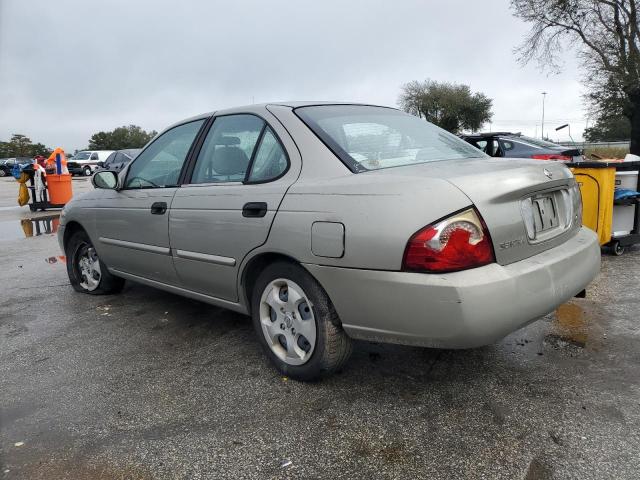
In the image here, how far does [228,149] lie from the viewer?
3457mm

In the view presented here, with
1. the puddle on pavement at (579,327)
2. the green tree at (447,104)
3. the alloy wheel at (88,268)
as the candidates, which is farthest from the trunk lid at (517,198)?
the green tree at (447,104)

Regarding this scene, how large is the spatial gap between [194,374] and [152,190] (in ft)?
4.77

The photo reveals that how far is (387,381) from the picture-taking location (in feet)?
9.69

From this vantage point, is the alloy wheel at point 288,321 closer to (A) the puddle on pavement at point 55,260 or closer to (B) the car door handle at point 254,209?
(B) the car door handle at point 254,209

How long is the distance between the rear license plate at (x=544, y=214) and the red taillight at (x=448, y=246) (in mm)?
489

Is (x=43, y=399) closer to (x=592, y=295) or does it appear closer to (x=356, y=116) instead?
(x=356, y=116)

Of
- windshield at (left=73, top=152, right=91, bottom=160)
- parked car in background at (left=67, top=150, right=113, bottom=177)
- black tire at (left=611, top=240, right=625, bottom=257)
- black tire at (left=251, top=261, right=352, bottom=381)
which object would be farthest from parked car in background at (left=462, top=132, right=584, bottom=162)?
windshield at (left=73, top=152, right=91, bottom=160)

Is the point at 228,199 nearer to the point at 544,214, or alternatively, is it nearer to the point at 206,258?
the point at 206,258

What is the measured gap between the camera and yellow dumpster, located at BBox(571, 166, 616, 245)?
17.4ft

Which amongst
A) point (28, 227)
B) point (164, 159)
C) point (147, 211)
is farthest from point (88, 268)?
point (28, 227)

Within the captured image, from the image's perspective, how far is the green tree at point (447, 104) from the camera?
5719cm

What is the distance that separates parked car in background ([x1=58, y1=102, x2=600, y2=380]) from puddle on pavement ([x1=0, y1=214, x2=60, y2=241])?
6.79 meters

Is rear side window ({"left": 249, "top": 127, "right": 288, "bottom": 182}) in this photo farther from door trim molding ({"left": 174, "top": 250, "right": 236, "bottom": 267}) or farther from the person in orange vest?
the person in orange vest

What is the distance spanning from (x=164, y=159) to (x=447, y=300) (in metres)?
2.60
